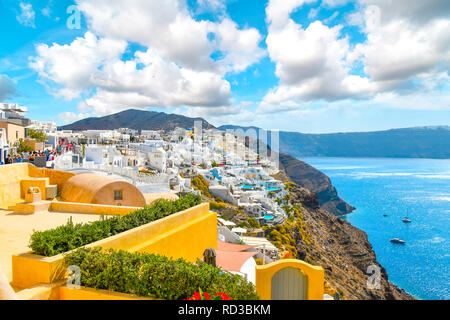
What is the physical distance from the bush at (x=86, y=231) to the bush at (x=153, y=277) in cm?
51

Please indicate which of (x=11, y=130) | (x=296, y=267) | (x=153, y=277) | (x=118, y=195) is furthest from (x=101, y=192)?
(x=11, y=130)

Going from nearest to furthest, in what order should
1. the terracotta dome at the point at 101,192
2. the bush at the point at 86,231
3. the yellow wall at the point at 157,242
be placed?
the yellow wall at the point at 157,242 → the bush at the point at 86,231 → the terracotta dome at the point at 101,192

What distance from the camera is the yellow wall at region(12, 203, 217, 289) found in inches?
166

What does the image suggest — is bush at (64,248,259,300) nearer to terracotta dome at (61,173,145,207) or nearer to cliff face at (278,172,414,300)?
terracotta dome at (61,173,145,207)

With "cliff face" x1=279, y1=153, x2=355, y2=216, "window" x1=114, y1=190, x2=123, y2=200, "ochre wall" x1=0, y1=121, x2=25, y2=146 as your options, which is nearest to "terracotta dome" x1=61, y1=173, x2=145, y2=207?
"window" x1=114, y1=190, x2=123, y2=200

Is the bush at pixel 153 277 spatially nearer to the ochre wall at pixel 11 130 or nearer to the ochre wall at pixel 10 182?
the ochre wall at pixel 10 182

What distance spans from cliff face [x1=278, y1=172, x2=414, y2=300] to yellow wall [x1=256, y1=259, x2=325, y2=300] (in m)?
28.9

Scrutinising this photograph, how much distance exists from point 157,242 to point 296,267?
3087mm

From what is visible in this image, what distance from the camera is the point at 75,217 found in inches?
354

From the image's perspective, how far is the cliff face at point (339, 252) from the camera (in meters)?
39.1

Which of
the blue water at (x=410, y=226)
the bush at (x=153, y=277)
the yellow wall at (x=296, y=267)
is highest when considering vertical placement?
the bush at (x=153, y=277)

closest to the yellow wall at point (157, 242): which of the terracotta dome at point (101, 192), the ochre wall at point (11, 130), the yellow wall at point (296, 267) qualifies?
the yellow wall at point (296, 267)
